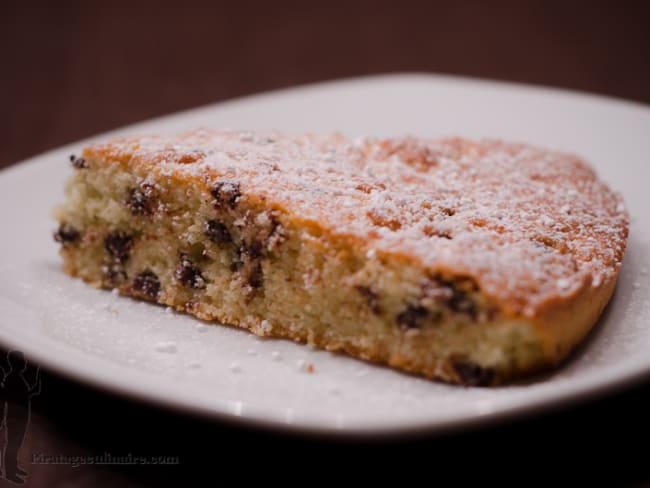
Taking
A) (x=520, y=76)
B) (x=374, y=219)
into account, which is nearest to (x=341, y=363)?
(x=374, y=219)

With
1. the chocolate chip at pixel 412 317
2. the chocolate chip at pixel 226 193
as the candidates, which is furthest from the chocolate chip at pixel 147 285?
the chocolate chip at pixel 412 317

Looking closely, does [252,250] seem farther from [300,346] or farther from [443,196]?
[443,196]

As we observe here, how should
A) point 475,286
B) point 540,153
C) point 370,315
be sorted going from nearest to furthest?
1. point 475,286
2. point 370,315
3. point 540,153

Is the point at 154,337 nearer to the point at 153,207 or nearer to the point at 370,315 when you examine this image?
the point at 153,207

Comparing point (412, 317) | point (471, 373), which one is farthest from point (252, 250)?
point (471, 373)

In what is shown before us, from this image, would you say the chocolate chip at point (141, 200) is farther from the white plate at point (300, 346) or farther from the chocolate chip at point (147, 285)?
the white plate at point (300, 346)
